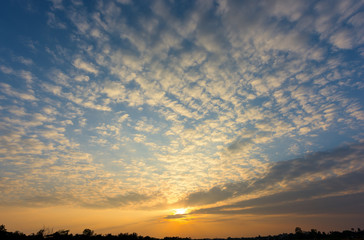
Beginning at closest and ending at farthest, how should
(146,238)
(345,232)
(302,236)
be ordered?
(345,232) → (302,236) → (146,238)

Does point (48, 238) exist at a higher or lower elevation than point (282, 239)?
higher

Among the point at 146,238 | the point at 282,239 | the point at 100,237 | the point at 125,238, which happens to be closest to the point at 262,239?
the point at 282,239

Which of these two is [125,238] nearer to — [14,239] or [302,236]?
[14,239]

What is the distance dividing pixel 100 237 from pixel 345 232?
18369 cm

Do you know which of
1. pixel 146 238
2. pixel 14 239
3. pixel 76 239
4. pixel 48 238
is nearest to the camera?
pixel 14 239

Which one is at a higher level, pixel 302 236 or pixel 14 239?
pixel 14 239

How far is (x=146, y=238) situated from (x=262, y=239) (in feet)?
373

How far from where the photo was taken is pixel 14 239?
306ft

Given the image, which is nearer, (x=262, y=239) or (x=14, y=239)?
(x=14, y=239)

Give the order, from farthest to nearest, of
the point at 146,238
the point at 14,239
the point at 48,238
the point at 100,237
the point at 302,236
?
the point at 146,238, the point at 302,236, the point at 100,237, the point at 48,238, the point at 14,239

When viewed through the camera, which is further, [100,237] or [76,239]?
[100,237]

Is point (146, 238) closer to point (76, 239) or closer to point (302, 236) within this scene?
point (76, 239)

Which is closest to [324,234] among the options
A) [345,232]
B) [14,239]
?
[345,232]

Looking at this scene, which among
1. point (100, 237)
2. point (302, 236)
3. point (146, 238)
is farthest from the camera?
point (146, 238)
